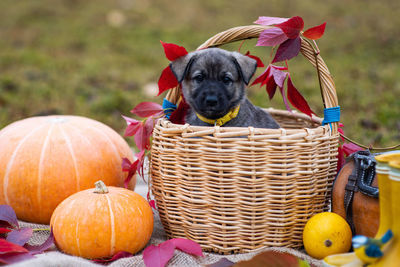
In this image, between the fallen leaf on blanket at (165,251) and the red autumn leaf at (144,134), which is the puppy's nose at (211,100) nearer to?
the red autumn leaf at (144,134)

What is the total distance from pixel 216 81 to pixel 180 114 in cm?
36

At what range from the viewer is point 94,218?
7.88 feet

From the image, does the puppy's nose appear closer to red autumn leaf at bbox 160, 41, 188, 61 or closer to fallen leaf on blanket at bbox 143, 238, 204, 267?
red autumn leaf at bbox 160, 41, 188, 61

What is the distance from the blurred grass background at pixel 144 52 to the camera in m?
5.99

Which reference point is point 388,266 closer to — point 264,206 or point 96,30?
point 264,206

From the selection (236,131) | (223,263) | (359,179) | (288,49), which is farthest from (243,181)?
(288,49)

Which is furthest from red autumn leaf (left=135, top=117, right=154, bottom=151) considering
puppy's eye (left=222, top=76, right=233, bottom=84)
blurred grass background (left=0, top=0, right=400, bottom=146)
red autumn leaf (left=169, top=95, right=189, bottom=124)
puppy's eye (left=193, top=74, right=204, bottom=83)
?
blurred grass background (left=0, top=0, right=400, bottom=146)

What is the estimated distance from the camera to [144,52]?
9727 millimetres

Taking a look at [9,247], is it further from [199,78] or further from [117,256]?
[199,78]

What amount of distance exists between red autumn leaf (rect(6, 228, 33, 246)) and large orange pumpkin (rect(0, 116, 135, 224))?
1.72 feet

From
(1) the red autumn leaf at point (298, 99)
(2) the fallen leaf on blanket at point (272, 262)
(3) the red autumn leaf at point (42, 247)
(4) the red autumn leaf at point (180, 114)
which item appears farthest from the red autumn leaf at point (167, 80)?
(2) the fallen leaf on blanket at point (272, 262)

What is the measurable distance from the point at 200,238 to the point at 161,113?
3.11 feet

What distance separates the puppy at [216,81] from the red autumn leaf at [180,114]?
6 cm

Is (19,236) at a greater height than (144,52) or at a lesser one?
lesser
